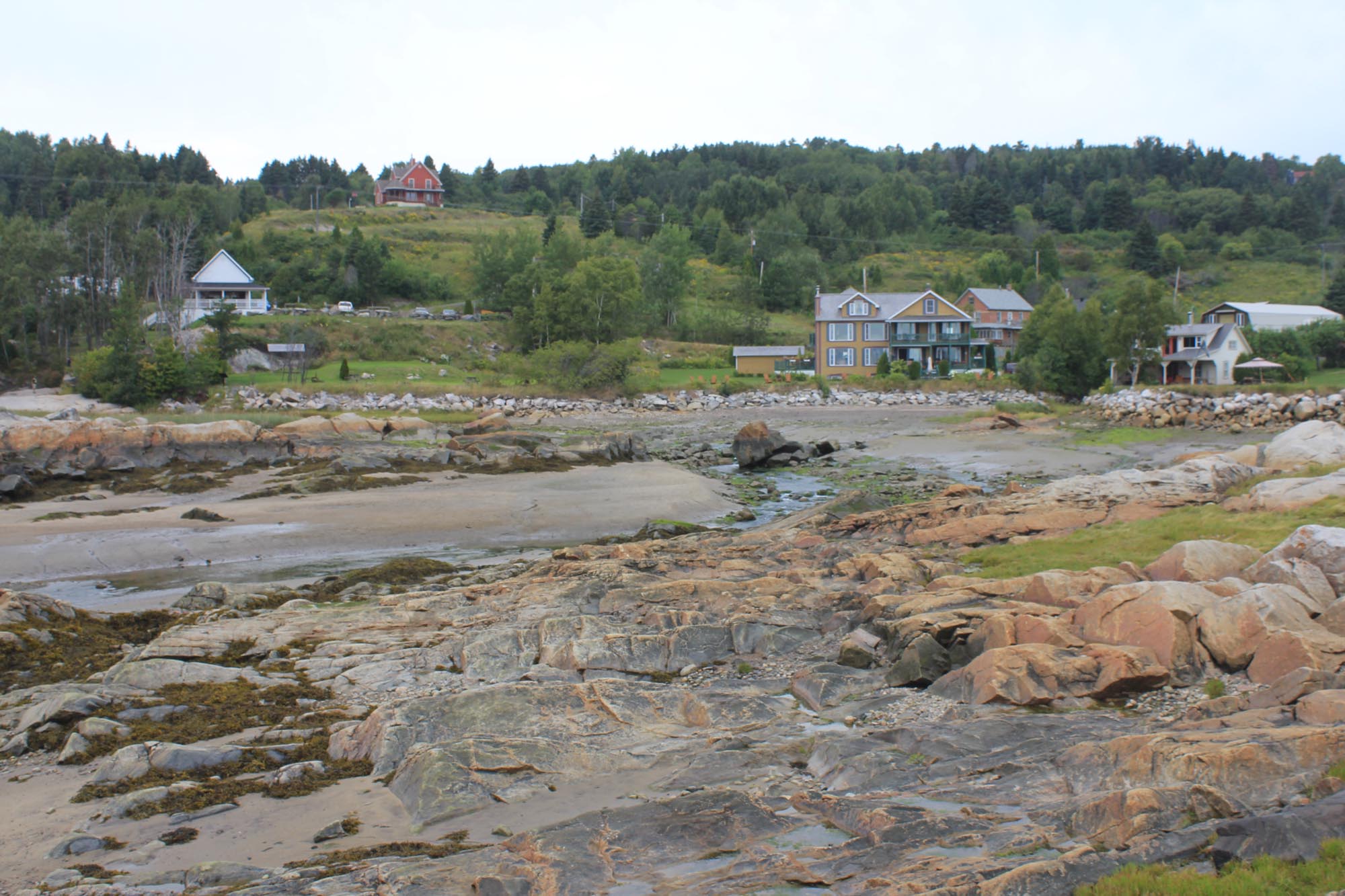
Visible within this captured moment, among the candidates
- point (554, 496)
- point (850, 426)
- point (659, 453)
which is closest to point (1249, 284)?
point (850, 426)

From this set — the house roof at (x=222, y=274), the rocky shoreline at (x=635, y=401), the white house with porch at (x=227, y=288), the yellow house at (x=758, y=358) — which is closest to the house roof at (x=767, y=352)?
the yellow house at (x=758, y=358)

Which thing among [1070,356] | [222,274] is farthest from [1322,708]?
[222,274]

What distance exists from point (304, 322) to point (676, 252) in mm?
42032

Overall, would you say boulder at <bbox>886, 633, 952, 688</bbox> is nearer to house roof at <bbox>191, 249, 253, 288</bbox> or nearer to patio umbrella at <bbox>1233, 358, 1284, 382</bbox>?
patio umbrella at <bbox>1233, 358, 1284, 382</bbox>

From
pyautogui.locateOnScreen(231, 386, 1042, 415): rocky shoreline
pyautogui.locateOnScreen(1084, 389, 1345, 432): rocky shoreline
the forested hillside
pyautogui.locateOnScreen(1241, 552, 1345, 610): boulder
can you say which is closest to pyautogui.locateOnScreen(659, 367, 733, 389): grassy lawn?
pyautogui.locateOnScreen(231, 386, 1042, 415): rocky shoreline

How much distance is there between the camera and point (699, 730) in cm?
984

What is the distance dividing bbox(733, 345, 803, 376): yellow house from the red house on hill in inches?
3297

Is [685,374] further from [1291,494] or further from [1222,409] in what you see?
[1291,494]

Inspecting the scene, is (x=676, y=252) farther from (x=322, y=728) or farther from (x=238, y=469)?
(x=322, y=728)

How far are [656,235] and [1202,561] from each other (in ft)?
329

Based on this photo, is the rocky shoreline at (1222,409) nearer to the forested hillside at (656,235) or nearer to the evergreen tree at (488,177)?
the forested hillside at (656,235)

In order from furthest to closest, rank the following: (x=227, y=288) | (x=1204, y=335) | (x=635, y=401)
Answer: (x=227, y=288) → (x=1204, y=335) → (x=635, y=401)

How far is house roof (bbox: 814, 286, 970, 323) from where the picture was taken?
78000 mm

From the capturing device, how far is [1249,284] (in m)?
115
